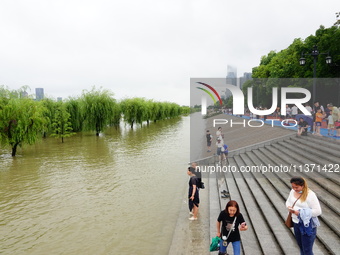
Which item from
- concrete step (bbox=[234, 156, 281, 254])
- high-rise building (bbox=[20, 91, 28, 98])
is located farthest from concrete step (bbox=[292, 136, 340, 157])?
high-rise building (bbox=[20, 91, 28, 98])

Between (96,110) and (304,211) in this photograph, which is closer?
(304,211)

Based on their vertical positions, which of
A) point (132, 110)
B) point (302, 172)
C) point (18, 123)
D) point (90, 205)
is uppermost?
point (132, 110)

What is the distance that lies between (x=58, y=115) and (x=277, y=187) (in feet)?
80.4

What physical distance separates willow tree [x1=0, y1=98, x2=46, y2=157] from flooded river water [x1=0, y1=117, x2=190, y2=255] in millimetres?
2484

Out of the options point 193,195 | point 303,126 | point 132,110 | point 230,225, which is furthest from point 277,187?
point 132,110

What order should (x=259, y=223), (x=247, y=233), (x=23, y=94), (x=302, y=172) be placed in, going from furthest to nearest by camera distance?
(x=23, y=94) → (x=302, y=172) → (x=259, y=223) → (x=247, y=233)

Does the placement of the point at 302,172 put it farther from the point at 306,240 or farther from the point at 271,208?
the point at 306,240

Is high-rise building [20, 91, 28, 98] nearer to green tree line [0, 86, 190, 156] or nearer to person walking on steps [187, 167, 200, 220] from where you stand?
green tree line [0, 86, 190, 156]

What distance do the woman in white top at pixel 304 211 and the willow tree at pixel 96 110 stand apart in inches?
1157

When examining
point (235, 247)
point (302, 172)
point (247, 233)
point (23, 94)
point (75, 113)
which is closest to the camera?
point (235, 247)

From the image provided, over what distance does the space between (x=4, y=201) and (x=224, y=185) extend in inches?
334

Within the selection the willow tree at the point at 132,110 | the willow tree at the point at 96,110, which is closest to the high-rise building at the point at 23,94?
the willow tree at the point at 96,110

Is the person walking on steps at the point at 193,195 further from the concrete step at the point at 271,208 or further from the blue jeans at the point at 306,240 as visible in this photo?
the blue jeans at the point at 306,240

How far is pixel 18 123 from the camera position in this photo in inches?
695
